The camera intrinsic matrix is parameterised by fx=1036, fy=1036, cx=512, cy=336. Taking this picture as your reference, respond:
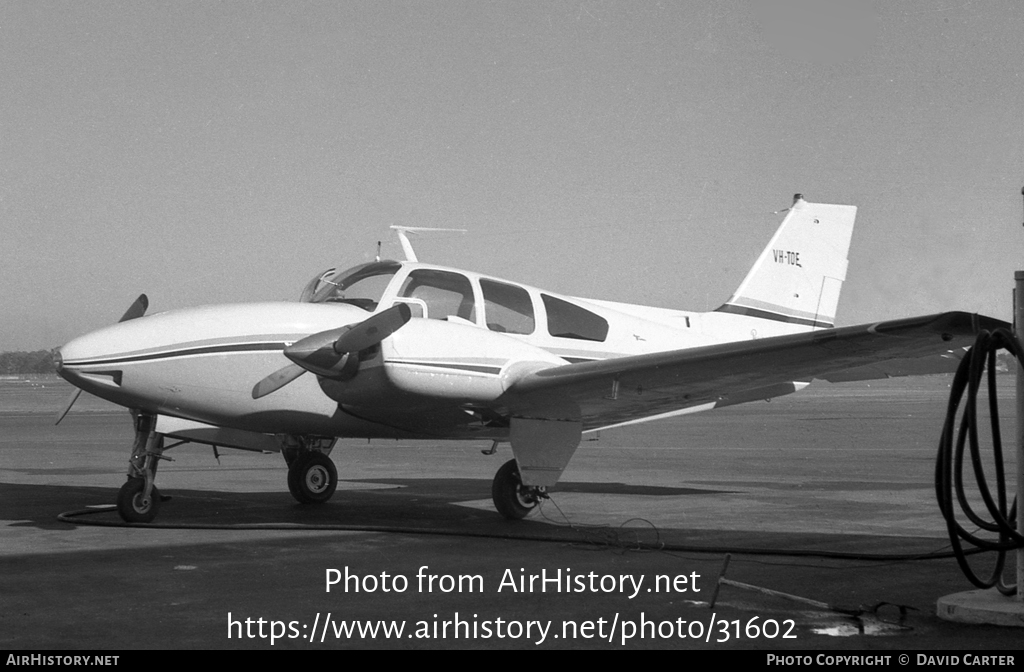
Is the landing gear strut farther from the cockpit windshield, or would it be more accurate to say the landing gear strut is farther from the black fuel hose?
the black fuel hose

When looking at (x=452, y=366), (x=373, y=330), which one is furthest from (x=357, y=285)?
(x=452, y=366)

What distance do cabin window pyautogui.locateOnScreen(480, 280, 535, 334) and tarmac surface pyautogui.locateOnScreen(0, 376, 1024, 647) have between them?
211cm

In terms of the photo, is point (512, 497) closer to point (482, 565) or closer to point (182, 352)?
point (482, 565)

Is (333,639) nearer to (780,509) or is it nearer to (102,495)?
(780,509)

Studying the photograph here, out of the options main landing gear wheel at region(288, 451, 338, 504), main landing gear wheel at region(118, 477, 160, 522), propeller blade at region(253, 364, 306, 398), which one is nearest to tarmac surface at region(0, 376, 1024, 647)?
main landing gear wheel at region(118, 477, 160, 522)

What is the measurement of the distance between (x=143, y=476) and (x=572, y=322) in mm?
4948

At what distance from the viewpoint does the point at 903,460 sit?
19.3m

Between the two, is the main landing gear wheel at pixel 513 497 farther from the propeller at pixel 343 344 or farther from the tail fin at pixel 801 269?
the tail fin at pixel 801 269

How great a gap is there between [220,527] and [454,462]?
11.1 metres

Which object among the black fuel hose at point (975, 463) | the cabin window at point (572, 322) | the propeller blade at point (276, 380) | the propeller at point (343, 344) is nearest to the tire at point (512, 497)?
the cabin window at point (572, 322)

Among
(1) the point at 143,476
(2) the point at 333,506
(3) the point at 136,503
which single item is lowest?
(2) the point at 333,506

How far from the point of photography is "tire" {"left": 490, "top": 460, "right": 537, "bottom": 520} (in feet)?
36.8

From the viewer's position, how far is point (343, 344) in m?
9.51

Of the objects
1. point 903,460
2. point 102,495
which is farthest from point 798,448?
point 102,495
